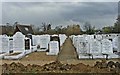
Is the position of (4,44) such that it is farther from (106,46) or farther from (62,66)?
(62,66)

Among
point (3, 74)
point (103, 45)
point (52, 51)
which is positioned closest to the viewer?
point (3, 74)

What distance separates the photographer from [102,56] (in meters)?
12.6

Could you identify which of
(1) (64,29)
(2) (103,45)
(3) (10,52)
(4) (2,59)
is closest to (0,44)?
(3) (10,52)

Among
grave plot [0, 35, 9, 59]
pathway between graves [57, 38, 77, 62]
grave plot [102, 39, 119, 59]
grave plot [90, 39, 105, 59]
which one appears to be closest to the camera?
pathway between graves [57, 38, 77, 62]

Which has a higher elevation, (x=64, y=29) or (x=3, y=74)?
(x=64, y=29)

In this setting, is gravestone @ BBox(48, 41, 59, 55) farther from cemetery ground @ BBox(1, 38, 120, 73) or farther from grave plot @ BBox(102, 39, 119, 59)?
grave plot @ BBox(102, 39, 119, 59)

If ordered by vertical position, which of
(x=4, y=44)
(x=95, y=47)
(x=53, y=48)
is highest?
(x=4, y=44)

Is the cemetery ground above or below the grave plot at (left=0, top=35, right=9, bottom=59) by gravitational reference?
below

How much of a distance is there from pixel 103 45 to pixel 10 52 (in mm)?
6358

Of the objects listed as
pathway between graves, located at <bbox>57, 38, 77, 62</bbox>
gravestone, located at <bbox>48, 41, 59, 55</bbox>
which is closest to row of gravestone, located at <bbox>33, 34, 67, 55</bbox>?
gravestone, located at <bbox>48, 41, 59, 55</bbox>

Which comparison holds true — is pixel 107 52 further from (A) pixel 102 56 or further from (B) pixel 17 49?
(B) pixel 17 49

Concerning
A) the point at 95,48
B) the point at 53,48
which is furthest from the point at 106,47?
the point at 53,48

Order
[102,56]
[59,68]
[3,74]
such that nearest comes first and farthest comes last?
1. [3,74]
2. [59,68]
3. [102,56]

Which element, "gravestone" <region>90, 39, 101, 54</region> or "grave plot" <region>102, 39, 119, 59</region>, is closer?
"gravestone" <region>90, 39, 101, 54</region>
